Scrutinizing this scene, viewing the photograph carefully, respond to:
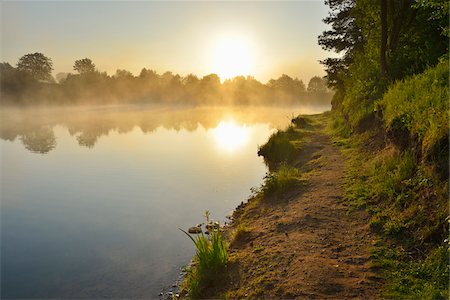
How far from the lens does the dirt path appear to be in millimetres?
7379

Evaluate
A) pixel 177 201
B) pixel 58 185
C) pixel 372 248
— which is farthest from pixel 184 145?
pixel 372 248

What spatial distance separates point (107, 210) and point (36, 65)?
173 m

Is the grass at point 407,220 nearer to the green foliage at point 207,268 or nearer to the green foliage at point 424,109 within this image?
the green foliage at point 424,109

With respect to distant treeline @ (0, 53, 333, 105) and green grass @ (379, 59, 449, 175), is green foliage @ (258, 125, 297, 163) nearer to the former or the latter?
green grass @ (379, 59, 449, 175)

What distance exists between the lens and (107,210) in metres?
16.5

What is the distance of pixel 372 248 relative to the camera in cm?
841

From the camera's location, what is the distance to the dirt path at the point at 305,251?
7.38 meters

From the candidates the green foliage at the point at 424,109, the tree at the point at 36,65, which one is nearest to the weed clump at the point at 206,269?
the green foliage at the point at 424,109

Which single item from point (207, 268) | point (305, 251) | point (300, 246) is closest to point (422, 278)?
point (305, 251)

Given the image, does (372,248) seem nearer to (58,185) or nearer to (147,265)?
(147,265)

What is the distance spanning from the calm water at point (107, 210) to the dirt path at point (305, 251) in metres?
2.76

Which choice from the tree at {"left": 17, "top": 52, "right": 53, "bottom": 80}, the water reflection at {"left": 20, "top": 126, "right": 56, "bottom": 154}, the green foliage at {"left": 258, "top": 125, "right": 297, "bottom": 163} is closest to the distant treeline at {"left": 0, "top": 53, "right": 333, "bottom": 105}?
the tree at {"left": 17, "top": 52, "right": 53, "bottom": 80}

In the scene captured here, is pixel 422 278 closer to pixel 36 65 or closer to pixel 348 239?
pixel 348 239

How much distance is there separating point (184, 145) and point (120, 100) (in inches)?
4822
